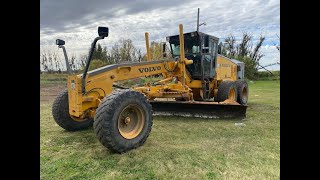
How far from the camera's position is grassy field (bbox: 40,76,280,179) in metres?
3.40

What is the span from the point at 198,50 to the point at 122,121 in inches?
154

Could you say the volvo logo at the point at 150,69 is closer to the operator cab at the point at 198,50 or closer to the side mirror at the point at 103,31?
the operator cab at the point at 198,50

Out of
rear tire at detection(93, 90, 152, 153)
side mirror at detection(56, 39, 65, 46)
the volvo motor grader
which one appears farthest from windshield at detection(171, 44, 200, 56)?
side mirror at detection(56, 39, 65, 46)

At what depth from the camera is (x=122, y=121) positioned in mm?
4414

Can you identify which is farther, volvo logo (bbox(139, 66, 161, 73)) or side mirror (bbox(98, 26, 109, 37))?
volvo logo (bbox(139, 66, 161, 73))

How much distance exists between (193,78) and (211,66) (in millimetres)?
680

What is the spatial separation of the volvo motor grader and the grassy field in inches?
13.0

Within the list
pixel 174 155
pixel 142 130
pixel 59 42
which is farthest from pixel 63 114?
pixel 174 155

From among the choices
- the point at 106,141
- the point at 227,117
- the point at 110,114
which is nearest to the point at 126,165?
the point at 106,141

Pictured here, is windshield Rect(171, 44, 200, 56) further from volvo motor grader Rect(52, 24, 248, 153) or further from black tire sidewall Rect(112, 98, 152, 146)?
black tire sidewall Rect(112, 98, 152, 146)

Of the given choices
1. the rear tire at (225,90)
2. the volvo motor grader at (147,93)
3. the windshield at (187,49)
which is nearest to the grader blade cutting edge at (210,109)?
the volvo motor grader at (147,93)

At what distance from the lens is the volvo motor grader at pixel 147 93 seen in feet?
13.5

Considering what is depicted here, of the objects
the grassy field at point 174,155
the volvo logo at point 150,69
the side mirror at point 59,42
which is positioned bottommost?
the grassy field at point 174,155
